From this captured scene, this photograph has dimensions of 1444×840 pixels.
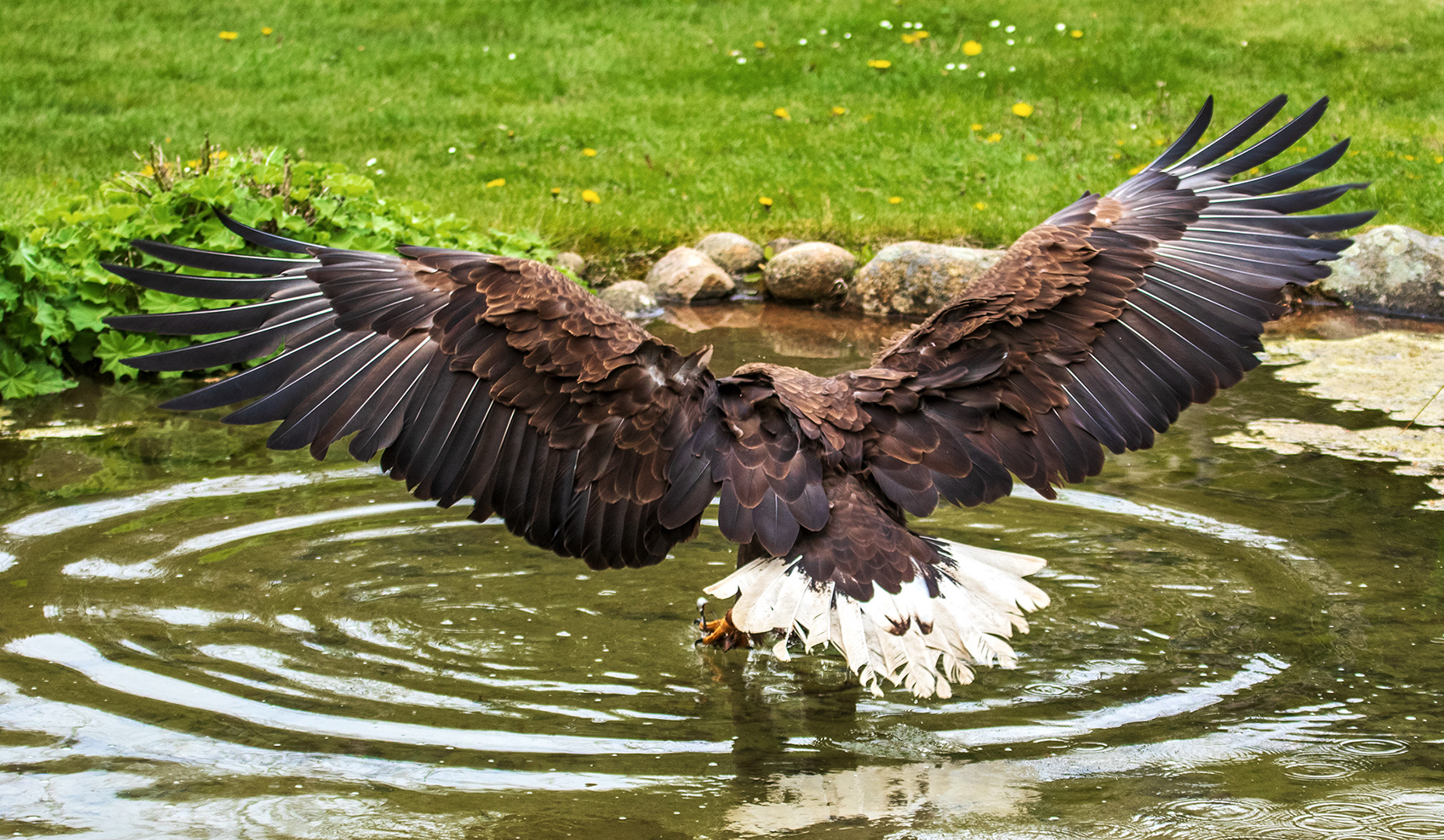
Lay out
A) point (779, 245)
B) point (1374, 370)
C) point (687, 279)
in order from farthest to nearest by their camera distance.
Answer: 1. point (779, 245)
2. point (687, 279)
3. point (1374, 370)

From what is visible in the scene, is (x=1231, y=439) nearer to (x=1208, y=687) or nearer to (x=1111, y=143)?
(x=1208, y=687)

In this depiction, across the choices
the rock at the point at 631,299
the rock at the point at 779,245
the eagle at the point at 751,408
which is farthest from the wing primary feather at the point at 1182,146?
the rock at the point at 779,245

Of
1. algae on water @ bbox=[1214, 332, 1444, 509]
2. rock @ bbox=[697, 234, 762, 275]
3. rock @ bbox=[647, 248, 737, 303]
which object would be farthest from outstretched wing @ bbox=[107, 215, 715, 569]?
rock @ bbox=[697, 234, 762, 275]

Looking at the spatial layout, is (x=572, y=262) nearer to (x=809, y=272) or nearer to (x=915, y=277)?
(x=809, y=272)

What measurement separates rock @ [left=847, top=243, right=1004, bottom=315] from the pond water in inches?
102

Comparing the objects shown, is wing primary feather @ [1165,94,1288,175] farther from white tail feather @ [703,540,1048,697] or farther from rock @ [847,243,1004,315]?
rock @ [847,243,1004,315]

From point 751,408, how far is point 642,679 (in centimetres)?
86

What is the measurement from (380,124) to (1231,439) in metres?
7.67

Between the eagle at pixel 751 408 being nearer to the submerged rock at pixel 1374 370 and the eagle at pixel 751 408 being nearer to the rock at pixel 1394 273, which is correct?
the submerged rock at pixel 1374 370

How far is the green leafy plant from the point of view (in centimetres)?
621

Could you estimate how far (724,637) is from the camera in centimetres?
409

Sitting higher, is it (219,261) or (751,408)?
(219,261)

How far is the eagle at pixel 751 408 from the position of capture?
11.5 ft

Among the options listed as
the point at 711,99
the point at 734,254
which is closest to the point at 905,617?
the point at 734,254
